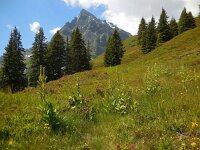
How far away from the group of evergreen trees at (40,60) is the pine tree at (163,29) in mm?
20206

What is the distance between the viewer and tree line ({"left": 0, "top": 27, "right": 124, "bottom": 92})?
61344 millimetres

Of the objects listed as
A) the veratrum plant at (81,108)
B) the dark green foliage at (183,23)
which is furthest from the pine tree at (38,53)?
the veratrum plant at (81,108)

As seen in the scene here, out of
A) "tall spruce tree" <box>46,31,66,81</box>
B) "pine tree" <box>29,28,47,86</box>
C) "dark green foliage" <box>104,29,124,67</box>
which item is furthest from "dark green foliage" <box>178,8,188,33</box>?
"pine tree" <box>29,28,47,86</box>

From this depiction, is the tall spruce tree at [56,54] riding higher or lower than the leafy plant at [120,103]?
higher

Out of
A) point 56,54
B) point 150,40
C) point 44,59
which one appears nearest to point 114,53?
point 150,40

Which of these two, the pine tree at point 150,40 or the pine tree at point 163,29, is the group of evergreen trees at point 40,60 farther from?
the pine tree at point 163,29

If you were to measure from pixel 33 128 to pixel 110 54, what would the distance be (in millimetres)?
78790

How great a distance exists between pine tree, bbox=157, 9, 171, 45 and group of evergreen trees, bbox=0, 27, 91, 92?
20.2m

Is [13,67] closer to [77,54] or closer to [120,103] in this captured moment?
[77,54]

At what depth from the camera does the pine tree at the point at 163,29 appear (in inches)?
3381

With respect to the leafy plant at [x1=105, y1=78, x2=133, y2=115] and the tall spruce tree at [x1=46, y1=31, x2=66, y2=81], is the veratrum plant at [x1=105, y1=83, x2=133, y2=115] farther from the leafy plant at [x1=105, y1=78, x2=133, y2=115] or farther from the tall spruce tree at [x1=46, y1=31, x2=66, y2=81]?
the tall spruce tree at [x1=46, y1=31, x2=66, y2=81]

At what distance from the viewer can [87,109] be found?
398 inches

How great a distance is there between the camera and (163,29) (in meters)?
88.3

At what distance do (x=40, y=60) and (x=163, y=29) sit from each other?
3541 cm
